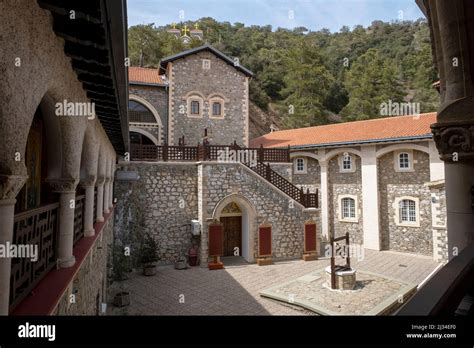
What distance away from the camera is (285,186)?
16219 mm

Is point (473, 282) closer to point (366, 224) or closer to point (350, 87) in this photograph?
point (366, 224)

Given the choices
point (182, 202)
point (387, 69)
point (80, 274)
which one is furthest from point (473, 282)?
point (387, 69)

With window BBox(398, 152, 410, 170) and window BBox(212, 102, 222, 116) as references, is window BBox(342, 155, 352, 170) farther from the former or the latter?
window BBox(212, 102, 222, 116)

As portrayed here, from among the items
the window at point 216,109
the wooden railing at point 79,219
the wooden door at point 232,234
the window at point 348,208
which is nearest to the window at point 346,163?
the window at point 348,208

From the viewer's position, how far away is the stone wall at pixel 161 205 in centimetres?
1433

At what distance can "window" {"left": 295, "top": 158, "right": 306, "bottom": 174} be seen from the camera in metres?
21.8

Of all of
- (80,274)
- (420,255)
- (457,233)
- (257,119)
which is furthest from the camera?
(257,119)

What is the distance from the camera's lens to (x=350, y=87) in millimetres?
39375

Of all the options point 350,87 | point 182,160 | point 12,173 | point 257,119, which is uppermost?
point 350,87

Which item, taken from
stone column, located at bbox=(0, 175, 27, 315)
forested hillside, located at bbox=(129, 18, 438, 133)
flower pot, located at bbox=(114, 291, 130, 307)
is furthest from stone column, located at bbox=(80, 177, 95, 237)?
forested hillside, located at bbox=(129, 18, 438, 133)

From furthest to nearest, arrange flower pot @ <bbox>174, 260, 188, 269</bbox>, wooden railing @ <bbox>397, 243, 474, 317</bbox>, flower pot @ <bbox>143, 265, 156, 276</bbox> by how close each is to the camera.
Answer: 1. flower pot @ <bbox>174, 260, 188, 269</bbox>
2. flower pot @ <bbox>143, 265, 156, 276</bbox>
3. wooden railing @ <bbox>397, 243, 474, 317</bbox>

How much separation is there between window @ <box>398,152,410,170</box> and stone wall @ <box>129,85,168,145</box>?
1525 centimetres

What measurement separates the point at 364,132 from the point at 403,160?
3128 millimetres
